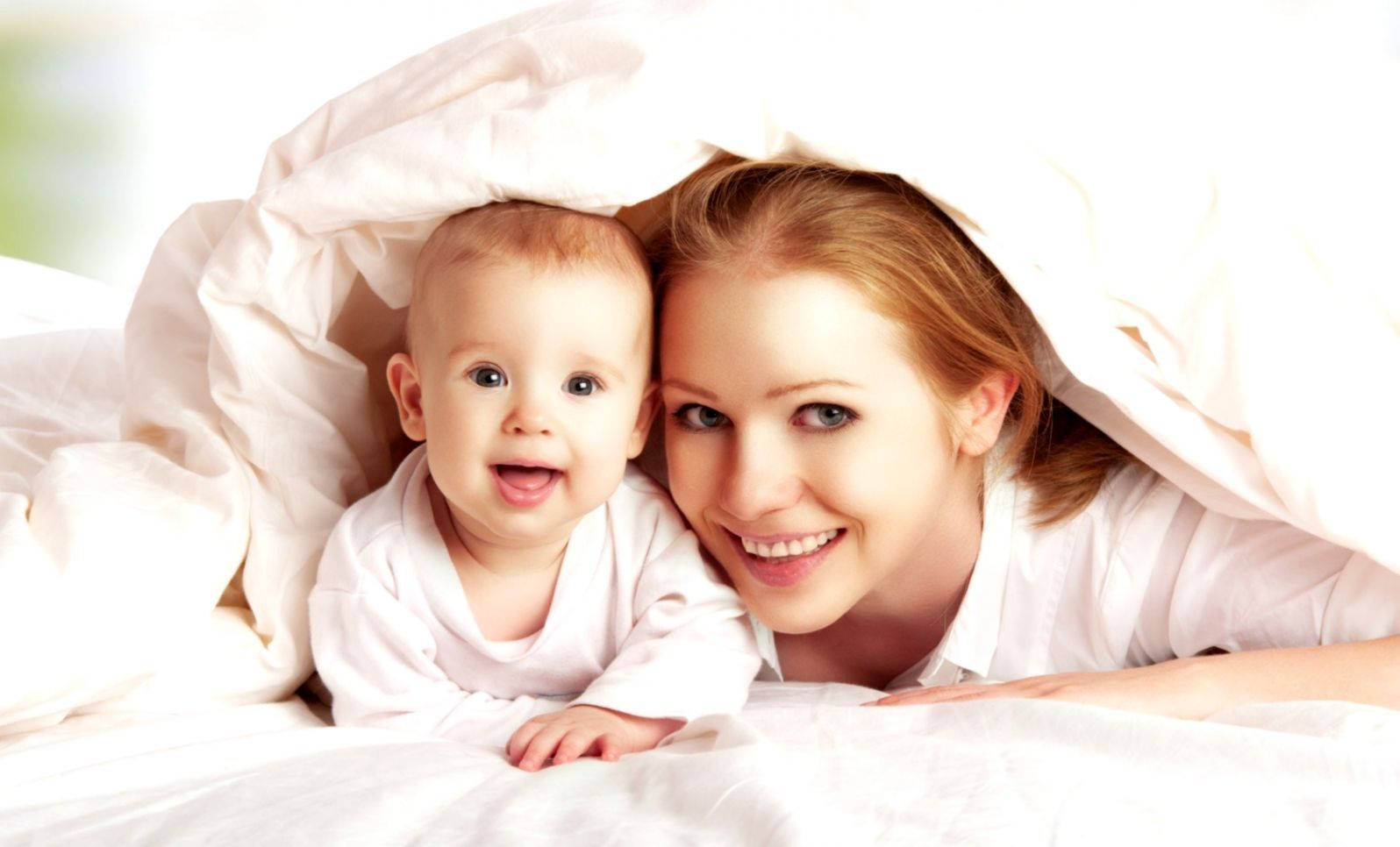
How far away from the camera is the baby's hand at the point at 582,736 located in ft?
4.10

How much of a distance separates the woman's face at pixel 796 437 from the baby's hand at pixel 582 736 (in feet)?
0.60

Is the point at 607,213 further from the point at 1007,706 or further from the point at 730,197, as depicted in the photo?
the point at 1007,706

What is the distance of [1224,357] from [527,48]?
2.23 ft

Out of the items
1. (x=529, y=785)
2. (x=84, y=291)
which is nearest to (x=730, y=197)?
(x=529, y=785)

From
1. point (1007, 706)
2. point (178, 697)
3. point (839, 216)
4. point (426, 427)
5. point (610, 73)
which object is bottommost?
point (178, 697)

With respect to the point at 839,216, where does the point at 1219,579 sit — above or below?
below

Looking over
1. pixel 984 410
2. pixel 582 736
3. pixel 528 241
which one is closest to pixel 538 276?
pixel 528 241

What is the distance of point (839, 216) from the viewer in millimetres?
1401

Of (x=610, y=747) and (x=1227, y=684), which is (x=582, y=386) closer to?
(x=610, y=747)

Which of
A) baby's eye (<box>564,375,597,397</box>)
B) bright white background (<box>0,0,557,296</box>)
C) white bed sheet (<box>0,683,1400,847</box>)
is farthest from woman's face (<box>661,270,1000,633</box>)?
bright white background (<box>0,0,557,296</box>)

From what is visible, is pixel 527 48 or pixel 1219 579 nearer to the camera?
pixel 527 48

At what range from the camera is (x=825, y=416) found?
1414 millimetres

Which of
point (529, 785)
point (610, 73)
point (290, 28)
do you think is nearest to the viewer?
point (529, 785)

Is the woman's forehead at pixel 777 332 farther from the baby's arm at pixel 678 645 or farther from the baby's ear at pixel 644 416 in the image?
the baby's arm at pixel 678 645
